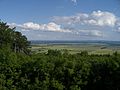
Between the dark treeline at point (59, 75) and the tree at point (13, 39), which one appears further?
the tree at point (13, 39)

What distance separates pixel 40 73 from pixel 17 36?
66.6 metres

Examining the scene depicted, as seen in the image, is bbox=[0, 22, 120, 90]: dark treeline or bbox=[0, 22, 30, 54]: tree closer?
bbox=[0, 22, 120, 90]: dark treeline

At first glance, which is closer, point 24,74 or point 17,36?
point 24,74

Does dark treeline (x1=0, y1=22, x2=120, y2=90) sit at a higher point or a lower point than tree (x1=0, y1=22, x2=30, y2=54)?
lower

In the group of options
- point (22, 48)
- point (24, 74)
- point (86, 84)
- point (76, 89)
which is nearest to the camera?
point (76, 89)

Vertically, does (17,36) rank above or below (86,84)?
above

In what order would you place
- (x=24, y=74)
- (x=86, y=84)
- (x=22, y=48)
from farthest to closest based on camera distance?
(x=22, y=48) → (x=24, y=74) → (x=86, y=84)

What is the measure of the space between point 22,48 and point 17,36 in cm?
475

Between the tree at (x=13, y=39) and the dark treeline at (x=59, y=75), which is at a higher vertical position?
the tree at (x=13, y=39)

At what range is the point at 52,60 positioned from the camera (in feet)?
208

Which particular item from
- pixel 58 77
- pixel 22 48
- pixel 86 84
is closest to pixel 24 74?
pixel 58 77

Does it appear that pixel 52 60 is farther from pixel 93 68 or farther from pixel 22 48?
pixel 22 48

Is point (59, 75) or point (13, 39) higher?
point (13, 39)

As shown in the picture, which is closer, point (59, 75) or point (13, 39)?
point (59, 75)
